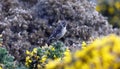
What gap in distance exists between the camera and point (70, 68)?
2762mm

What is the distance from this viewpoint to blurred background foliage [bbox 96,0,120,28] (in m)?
13.4

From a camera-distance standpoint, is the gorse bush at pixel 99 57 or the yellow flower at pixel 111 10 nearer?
the gorse bush at pixel 99 57

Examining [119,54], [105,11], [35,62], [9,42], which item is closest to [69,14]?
[9,42]

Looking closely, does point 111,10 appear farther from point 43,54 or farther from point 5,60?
point 5,60

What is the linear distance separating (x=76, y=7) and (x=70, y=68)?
6.57m

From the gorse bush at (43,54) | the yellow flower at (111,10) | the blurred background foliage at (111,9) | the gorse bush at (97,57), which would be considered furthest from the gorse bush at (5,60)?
the yellow flower at (111,10)

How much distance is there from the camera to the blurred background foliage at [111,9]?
1338 cm

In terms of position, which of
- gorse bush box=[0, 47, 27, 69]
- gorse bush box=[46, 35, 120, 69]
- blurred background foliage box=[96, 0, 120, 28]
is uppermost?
blurred background foliage box=[96, 0, 120, 28]

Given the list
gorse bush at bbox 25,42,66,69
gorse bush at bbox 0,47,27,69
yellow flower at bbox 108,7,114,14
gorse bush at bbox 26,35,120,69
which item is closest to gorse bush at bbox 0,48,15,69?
gorse bush at bbox 0,47,27,69

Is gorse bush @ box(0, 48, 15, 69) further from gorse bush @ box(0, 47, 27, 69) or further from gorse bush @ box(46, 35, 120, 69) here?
gorse bush @ box(46, 35, 120, 69)

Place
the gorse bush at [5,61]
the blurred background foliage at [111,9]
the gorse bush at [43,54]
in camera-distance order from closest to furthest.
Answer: the gorse bush at [5,61], the gorse bush at [43,54], the blurred background foliage at [111,9]

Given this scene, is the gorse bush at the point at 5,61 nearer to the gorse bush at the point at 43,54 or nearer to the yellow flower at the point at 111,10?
the gorse bush at the point at 43,54

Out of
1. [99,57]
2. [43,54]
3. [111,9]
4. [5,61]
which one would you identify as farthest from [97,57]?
[111,9]

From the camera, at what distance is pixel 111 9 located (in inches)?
546
